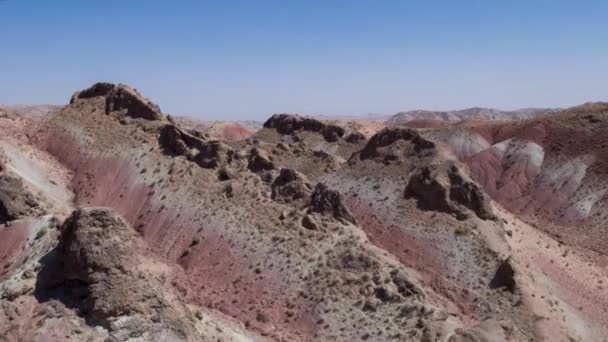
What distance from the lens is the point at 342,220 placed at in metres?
40.3

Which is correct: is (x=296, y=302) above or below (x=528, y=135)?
below

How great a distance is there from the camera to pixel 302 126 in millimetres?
88875

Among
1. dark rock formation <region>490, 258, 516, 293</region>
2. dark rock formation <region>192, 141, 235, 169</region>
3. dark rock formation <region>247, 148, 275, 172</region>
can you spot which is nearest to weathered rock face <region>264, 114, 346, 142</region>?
dark rock formation <region>247, 148, 275, 172</region>

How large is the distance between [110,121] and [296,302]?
2969cm

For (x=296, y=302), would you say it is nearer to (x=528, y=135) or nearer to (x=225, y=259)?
(x=225, y=259)

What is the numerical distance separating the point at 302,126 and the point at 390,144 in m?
33.0

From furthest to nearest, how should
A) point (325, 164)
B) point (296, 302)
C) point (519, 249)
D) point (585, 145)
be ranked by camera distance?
point (585, 145), point (325, 164), point (519, 249), point (296, 302)

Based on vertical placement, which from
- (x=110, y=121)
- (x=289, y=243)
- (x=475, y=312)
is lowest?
(x=475, y=312)

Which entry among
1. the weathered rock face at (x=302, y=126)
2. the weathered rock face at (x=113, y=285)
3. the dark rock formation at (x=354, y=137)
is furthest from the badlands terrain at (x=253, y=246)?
the weathered rock face at (x=302, y=126)

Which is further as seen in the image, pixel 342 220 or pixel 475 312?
pixel 342 220

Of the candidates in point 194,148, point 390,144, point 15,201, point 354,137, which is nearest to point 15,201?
point 15,201

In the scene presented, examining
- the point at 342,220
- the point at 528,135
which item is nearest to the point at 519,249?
the point at 342,220

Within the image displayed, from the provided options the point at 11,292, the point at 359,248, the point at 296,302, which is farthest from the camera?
the point at 359,248

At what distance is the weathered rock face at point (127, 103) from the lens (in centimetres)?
5562
